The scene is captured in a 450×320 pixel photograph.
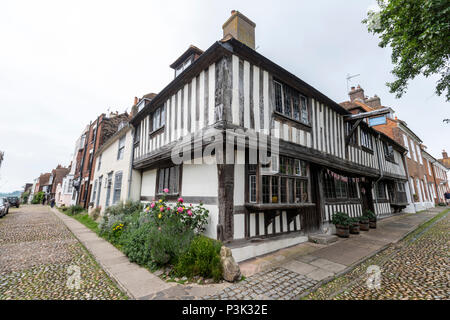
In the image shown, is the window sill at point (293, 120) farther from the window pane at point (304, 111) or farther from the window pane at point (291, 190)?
the window pane at point (291, 190)

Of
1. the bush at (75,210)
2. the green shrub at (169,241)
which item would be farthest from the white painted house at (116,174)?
the green shrub at (169,241)

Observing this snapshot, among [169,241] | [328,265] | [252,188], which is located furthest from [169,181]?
[328,265]

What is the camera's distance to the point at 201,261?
3.74 m

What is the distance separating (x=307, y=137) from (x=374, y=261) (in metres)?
3.96

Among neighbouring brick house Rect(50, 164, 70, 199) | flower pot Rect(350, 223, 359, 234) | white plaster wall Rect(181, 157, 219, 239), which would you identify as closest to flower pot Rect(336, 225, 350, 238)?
flower pot Rect(350, 223, 359, 234)

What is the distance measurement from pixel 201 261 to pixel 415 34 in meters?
8.48

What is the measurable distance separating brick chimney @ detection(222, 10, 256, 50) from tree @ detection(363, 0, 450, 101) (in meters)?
4.01

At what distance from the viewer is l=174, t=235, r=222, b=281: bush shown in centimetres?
369

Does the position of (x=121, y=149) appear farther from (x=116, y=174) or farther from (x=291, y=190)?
(x=291, y=190)

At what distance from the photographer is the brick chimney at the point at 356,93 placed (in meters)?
15.0

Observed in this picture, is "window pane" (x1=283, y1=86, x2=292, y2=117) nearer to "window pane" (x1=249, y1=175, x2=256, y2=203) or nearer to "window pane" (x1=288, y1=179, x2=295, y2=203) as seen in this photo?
Result: "window pane" (x1=288, y1=179, x2=295, y2=203)

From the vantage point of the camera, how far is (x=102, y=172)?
44.4ft

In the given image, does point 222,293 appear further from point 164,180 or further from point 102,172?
point 102,172
